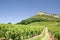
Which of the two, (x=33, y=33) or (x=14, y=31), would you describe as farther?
(x=33, y=33)

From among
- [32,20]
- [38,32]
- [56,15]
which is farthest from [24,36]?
[56,15]

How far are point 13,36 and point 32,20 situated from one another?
67671mm

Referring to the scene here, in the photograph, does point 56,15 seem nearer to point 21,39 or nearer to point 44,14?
point 44,14

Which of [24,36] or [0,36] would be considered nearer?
[0,36]

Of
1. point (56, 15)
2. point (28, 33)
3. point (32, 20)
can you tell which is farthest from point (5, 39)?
point (56, 15)

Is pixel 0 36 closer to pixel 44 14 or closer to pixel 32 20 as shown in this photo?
pixel 32 20

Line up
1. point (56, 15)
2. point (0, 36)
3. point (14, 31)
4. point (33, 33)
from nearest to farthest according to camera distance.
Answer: point (0, 36) → point (14, 31) → point (33, 33) → point (56, 15)

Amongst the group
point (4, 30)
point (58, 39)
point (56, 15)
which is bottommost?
point (58, 39)

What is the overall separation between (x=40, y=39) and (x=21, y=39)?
4589 millimetres

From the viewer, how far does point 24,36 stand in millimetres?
47375

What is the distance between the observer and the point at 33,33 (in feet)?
183

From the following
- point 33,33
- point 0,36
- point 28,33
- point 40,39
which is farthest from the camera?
point 33,33

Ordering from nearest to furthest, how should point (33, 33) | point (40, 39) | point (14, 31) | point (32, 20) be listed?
point (14, 31) → point (40, 39) → point (33, 33) → point (32, 20)

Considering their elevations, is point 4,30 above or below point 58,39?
above
